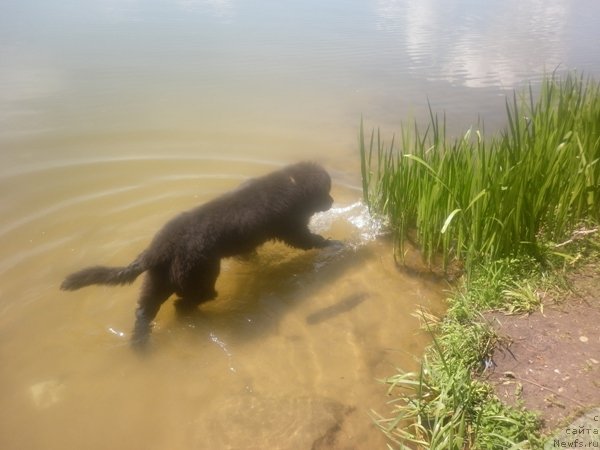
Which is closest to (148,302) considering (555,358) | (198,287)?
(198,287)

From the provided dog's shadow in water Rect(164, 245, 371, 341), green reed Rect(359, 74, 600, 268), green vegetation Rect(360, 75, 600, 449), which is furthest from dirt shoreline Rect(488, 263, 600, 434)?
dog's shadow in water Rect(164, 245, 371, 341)

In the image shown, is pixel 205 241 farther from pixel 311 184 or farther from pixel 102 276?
pixel 311 184

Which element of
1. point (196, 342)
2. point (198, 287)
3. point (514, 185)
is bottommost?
point (196, 342)

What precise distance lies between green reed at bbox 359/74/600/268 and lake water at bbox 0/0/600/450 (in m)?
0.68

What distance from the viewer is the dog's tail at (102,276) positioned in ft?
10.2

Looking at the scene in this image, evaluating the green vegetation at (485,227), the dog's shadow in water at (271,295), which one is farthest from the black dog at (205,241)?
the green vegetation at (485,227)

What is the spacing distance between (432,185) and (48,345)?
3310 millimetres

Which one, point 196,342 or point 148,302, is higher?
point 148,302

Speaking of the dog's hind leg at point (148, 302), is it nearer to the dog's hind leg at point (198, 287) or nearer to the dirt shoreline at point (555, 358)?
the dog's hind leg at point (198, 287)

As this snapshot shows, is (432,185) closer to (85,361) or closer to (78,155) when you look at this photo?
(85,361)

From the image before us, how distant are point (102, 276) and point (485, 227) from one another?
2.93 meters

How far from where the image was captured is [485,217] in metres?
3.38

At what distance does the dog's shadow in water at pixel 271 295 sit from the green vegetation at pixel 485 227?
2.19 feet

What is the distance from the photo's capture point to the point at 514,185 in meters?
3.23
